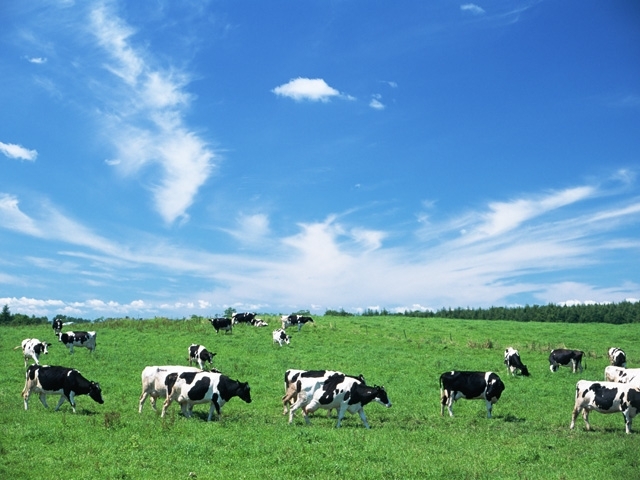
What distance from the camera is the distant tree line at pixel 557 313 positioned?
3999 inches

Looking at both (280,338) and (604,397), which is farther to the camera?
(280,338)

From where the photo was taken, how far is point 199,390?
61.4ft

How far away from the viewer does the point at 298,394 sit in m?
19.0

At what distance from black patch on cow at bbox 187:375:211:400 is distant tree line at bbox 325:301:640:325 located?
81.4m

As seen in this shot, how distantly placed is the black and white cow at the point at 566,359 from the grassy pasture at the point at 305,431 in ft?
1.97

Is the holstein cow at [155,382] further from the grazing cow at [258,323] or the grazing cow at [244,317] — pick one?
the grazing cow at [244,317]

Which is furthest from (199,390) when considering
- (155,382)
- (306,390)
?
(306,390)

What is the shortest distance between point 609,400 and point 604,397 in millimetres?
198

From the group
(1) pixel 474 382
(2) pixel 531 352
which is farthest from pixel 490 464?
(2) pixel 531 352

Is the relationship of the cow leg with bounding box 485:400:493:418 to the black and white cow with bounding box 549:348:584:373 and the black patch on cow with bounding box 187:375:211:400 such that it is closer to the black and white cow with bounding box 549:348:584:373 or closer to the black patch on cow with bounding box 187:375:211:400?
the black patch on cow with bounding box 187:375:211:400

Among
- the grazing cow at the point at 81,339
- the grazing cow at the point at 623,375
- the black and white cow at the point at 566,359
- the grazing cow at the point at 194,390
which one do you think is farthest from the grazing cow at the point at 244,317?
the grazing cow at the point at 194,390

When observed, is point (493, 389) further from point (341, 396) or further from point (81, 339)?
point (81, 339)

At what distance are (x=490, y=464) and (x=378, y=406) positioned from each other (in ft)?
30.5

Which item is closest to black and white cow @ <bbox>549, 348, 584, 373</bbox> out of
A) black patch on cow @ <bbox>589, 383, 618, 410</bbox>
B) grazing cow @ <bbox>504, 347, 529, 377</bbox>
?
grazing cow @ <bbox>504, 347, 529, 377</bbox>
